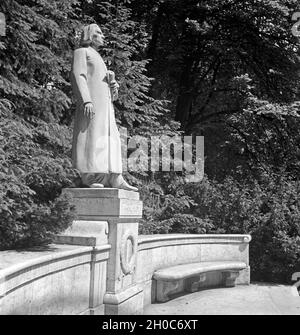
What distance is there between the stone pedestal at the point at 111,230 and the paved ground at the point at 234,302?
1198 mm

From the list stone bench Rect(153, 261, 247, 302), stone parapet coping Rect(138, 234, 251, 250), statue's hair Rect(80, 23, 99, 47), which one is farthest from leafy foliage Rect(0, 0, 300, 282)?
statue's hair Rect(80, 23, 99, 47)

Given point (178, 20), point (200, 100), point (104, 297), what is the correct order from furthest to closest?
point (200, 100)
point (178, 20)
point (104, 297)

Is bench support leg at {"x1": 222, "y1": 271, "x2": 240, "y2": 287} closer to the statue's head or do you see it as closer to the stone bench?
the stone bench

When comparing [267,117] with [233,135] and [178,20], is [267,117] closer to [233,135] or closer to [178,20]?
[233,135]

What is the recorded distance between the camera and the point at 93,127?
627 cm

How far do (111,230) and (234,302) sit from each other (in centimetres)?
338

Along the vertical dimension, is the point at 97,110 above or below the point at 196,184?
above

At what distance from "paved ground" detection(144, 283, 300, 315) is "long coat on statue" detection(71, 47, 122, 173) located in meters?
2.44

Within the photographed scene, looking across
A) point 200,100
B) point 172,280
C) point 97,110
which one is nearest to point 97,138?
point 97,110

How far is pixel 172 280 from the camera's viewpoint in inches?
300

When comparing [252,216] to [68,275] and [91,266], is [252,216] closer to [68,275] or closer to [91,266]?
[91,266]

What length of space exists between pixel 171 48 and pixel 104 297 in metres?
11.4

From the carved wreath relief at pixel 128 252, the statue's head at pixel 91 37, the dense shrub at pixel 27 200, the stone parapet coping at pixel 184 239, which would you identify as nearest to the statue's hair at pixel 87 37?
the statue's head at pixel 91 37

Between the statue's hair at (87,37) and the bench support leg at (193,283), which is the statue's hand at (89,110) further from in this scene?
the bench support leg at (193,283)
